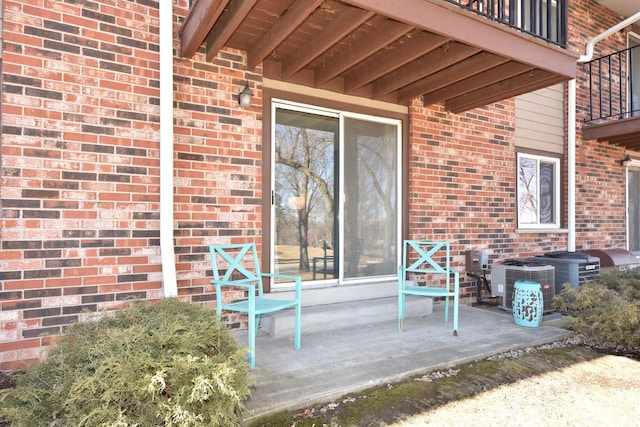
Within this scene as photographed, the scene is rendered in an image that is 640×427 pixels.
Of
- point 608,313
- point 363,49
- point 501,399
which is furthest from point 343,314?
point 363,49

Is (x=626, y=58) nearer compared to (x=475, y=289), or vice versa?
(x=475, y=289)

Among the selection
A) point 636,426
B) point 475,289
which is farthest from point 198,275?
point 475,289

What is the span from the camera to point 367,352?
3.28 m

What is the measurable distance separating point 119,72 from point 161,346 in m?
2.33

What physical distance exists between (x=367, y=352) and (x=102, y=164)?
8.59 feet

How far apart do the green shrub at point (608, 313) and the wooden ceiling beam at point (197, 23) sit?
4219 millimetres

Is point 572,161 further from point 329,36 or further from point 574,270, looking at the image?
point 329,36

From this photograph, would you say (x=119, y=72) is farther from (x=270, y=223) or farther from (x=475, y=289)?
(x=475, y=289)

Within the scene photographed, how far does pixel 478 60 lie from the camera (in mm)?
3816

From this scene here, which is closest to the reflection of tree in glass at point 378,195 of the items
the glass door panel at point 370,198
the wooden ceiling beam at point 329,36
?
the glass door panel at point 370,198

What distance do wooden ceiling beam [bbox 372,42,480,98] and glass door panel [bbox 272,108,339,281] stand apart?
2.22 ft

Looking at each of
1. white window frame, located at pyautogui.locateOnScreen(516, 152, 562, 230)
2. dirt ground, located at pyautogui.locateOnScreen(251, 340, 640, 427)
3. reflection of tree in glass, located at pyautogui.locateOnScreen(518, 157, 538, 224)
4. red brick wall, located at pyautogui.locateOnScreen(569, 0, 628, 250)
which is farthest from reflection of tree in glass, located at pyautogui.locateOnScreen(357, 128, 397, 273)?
red brick wall, located at pyautogui.locateOnScreen(569, 0, 628, 250)

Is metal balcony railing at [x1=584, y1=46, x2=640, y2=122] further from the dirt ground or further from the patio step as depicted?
the dirt ground

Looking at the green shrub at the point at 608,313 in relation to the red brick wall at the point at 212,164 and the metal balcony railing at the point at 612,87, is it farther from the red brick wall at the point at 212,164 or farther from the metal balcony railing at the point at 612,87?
the metal balcony railing at the point at 612,87
